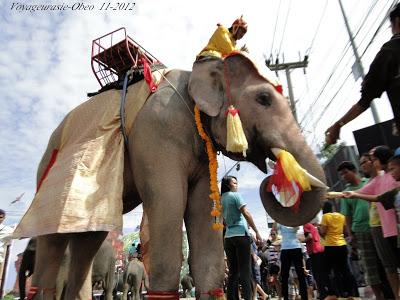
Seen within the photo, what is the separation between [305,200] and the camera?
2.79m

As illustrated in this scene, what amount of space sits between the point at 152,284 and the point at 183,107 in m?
1.27

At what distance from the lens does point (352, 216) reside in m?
5.74

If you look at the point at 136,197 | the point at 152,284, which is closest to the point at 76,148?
the point at 136,197

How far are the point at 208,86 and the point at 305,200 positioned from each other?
3.59 ft

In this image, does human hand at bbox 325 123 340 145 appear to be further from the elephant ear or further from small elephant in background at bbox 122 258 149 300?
small elephant in background at bbox 122 258 149 300

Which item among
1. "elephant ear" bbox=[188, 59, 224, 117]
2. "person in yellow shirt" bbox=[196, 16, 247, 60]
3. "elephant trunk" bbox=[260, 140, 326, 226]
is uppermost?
"person in yellow shirt" bbox=[196, 16, 247, 60]

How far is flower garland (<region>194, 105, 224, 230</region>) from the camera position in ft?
9.57

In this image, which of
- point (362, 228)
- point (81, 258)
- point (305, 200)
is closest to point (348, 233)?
point (362, 228)

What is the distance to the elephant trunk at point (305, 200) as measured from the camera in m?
Answer: 2.76

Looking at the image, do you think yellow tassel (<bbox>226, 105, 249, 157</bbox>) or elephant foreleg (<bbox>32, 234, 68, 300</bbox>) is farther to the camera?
elephant foreleg (<bbox>32, 234, 68, 300</bbox>)

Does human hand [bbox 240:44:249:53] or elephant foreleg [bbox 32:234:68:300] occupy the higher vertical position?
human hand [bbox 240:44:249:53]

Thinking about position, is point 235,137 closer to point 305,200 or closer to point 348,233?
point 305,200

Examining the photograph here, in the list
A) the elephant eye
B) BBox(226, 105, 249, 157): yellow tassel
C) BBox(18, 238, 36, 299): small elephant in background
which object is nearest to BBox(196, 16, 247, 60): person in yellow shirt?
the elephant eye

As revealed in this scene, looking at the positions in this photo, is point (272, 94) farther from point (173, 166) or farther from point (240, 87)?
point (173, 166)
